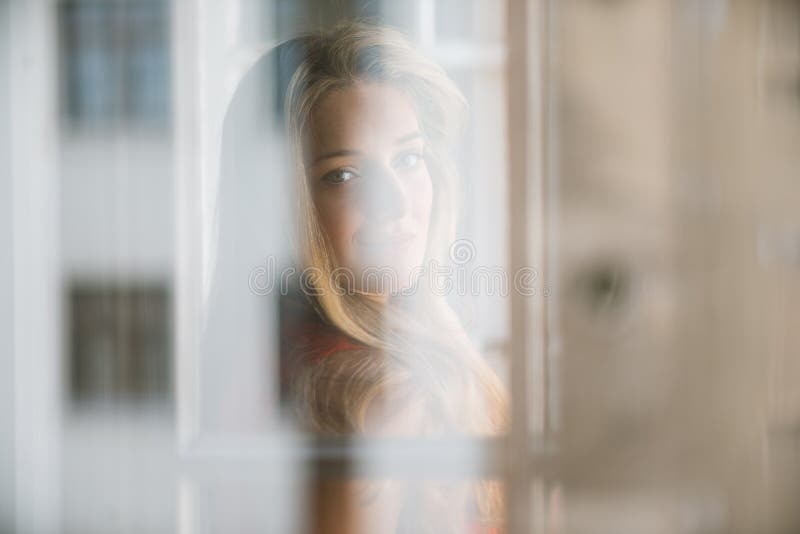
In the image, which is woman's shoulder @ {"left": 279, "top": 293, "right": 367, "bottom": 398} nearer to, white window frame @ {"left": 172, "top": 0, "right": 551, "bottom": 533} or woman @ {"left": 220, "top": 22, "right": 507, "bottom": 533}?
woman @ {"left": 220, "top": 22, "right": 507, "bottom": 533}

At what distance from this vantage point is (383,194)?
1.17m

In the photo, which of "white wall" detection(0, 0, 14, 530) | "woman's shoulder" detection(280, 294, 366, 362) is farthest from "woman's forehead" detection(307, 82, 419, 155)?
"white wall" detection(0, 0, 14, 530)

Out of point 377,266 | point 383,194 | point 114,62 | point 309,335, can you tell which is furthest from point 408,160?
point 114,62

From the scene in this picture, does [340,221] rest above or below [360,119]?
below

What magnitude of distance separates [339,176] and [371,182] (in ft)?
0.17

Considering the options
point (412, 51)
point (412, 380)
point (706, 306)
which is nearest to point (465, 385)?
point (412, 380)

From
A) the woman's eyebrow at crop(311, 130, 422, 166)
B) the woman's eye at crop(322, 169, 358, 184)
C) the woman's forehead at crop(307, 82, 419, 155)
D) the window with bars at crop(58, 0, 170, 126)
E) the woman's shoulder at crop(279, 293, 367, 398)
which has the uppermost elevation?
the window with bars at crop(58, 0, 170, 126)

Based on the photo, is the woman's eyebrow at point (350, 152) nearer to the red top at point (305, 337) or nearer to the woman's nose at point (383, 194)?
the woman's nose at point (383, 194)

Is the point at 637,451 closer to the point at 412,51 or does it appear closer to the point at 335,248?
the point at 335,248

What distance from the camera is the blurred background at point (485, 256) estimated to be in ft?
3.85

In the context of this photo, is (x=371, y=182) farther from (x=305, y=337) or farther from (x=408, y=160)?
(x=305, y=337)

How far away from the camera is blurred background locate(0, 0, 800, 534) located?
117cm

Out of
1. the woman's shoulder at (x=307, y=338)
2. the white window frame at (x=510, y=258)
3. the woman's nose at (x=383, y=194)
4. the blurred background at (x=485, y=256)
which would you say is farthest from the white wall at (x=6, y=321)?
the woman's nose at (x=383, y=194)

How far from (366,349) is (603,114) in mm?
536
